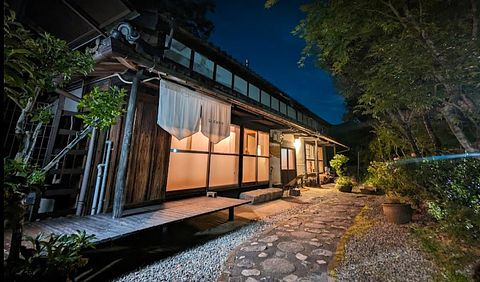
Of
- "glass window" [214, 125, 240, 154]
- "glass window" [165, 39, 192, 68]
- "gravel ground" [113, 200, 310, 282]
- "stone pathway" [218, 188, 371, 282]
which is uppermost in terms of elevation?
"glass window" [165, 39, 192, 68]

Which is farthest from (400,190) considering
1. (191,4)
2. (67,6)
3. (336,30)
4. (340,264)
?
(191,4)

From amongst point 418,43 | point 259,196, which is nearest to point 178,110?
point 259,196

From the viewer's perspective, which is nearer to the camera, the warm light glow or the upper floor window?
the upper floor window

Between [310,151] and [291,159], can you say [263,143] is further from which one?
[310,151]

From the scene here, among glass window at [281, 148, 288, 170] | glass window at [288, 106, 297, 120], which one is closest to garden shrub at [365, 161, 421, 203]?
A: glass window at [281, 148, 288, 170]

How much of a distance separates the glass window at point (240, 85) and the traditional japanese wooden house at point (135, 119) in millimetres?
2203

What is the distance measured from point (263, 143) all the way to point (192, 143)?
→ 4405 millimetres

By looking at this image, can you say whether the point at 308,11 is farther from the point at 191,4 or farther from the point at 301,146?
the point at 301,146

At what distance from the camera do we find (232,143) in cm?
786

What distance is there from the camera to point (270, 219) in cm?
554

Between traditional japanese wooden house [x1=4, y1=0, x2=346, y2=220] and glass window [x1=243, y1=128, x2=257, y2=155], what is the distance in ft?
4.05

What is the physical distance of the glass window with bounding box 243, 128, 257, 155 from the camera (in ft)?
28.5

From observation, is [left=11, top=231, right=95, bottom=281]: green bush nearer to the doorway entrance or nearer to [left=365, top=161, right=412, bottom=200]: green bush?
[left=365, top=161, right=412, bottom=200]: green bush

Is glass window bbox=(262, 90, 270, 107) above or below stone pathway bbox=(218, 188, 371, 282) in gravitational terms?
above
